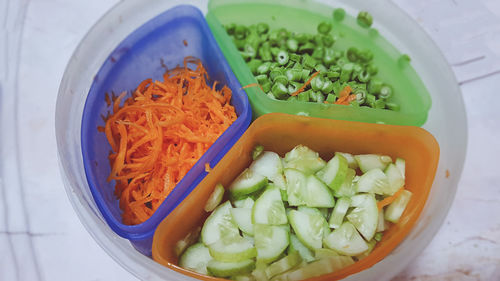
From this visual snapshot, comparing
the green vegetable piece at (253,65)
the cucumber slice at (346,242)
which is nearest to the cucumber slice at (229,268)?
the cucumber slice at (346,242)

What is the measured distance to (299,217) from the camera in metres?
0.98

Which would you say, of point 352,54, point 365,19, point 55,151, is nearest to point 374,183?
point 352,54

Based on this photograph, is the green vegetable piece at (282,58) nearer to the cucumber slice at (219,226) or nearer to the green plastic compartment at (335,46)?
the green plastic compartment at (335,46)

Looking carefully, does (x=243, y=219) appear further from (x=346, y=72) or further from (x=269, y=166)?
(x=346, y=72)

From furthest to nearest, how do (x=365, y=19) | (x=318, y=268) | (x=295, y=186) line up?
(x=365, y=19) < (x=295, y=186) < (x=318, y=268)

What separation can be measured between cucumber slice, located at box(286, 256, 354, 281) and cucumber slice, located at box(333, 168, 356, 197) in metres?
0.18

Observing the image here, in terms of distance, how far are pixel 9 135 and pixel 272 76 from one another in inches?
33.8

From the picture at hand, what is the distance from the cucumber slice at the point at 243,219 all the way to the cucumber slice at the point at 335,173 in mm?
227

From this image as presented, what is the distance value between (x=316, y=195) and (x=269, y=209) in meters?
0.13

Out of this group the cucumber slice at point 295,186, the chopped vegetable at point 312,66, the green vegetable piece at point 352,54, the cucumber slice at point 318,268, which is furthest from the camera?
the green vegetable piece at point 352,54

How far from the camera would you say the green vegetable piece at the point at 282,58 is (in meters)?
1.21

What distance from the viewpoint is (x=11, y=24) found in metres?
1.35

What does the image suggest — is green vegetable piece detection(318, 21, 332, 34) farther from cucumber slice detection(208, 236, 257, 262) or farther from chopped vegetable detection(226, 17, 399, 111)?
cucumber slice detection(208, 236, 257, 262)

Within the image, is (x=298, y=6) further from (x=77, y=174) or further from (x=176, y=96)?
(x=77, y=174)
